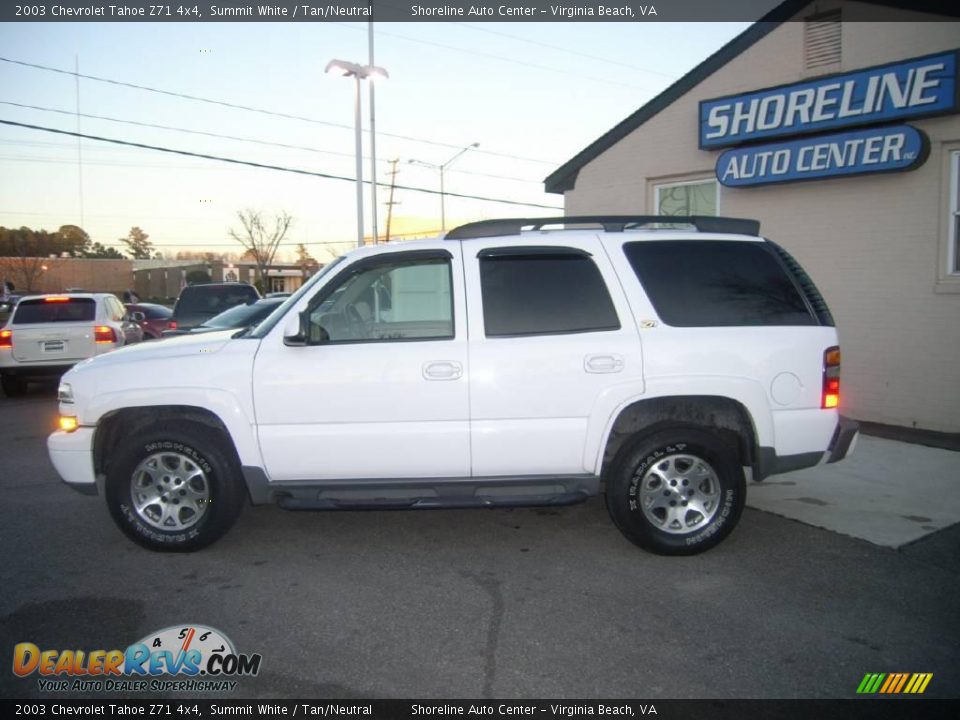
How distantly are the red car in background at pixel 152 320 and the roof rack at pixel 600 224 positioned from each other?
12.7m

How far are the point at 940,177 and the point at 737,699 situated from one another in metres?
7.59

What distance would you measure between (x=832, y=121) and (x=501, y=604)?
25.3ft

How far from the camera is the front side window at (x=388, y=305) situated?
186 inches

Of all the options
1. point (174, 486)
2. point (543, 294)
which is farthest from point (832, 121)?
point (174, 486)

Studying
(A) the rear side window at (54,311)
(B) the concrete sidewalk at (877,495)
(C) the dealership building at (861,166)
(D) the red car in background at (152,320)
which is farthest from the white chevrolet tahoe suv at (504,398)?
(D) the red car in background at (152,320)

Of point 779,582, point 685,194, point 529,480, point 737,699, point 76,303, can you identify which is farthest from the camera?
point 76,303

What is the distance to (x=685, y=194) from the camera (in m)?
11.2

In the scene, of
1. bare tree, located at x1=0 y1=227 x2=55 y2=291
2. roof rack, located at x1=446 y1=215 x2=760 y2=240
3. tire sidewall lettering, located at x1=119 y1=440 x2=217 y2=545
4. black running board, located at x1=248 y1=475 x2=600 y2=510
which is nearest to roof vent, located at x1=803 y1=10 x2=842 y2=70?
roof rack, located at x1=446 y1=215 x2=760 y2=240

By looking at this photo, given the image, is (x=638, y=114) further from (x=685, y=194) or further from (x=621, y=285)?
(x=621, y=285)

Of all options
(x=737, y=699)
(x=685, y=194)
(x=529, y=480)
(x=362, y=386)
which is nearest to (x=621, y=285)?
(x=529, y=480)

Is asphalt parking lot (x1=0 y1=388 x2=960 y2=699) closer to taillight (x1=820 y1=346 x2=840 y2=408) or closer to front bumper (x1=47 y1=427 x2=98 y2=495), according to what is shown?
front bumper (x1=47 y1=427 x2=98 y2=495)

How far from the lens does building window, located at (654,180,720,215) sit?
1084 cm

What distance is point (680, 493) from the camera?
468 cm

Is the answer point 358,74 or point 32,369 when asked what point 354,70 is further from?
point 32,369
